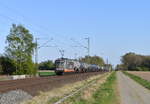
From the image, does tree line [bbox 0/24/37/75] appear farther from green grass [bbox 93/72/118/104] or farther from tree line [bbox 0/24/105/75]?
green grass [bbox 93/72/118/104]

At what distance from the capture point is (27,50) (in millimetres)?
77875

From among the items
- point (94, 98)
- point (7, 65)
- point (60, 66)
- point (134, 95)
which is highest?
point (7, 65)

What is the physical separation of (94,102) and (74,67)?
62.8 meters

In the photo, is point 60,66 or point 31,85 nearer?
point 31,85

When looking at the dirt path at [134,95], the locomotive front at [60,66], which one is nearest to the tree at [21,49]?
the locomotive front at [60,66]

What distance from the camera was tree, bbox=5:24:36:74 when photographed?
7606 cm

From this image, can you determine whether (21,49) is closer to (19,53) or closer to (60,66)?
(19,53)

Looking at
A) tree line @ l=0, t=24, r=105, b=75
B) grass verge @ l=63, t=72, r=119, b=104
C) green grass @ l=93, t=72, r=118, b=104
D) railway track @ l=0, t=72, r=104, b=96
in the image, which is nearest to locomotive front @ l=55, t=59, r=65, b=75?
tree line @ l=0, t=24, r=105, b=75

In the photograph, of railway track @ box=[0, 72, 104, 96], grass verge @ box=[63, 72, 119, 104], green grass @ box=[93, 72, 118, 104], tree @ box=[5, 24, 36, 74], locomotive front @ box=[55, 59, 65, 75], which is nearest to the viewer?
grass verge @ box=[63, 72, 119, 104]

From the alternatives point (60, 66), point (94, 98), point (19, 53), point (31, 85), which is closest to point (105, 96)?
point (94, 98)

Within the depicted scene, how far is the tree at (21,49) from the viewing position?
76.1m

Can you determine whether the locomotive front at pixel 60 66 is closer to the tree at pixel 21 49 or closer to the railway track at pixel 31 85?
the tree at pixel 21 49

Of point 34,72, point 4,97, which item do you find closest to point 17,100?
point 4,97

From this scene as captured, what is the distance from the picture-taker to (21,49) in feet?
254
